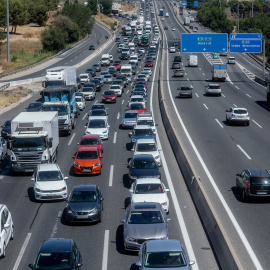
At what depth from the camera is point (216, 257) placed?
1909cm

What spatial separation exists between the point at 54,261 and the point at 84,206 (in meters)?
7.09

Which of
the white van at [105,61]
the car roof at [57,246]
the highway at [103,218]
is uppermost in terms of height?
the white van at [105,61]

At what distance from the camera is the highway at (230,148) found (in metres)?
21.4

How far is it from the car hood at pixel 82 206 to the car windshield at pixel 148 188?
254 centimetres

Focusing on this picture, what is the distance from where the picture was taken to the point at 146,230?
19797 millimetres

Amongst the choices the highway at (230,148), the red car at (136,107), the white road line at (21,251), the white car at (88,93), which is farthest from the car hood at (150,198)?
the white car at (88,93)

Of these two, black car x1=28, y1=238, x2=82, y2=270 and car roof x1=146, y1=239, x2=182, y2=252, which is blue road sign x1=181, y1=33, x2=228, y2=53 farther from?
black car x1=28, y1=238, x2=82, y2=270

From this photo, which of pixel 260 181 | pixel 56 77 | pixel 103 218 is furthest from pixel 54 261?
pixel 56 77

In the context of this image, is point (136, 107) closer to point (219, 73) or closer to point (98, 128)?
point (98, 128)

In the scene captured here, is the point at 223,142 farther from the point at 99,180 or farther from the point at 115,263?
the point at 115,263

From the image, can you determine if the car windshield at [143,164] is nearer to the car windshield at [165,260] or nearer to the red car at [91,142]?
the red car at [91,142]

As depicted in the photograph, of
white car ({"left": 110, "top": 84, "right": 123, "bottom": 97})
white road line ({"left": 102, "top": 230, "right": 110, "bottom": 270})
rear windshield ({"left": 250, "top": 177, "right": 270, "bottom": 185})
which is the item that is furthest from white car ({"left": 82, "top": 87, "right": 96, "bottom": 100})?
white road line ({"left": 102, "top": 230, "right": 110, "bottom": 270})

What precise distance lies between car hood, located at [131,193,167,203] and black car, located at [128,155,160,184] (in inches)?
155

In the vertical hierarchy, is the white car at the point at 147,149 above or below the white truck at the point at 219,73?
below
